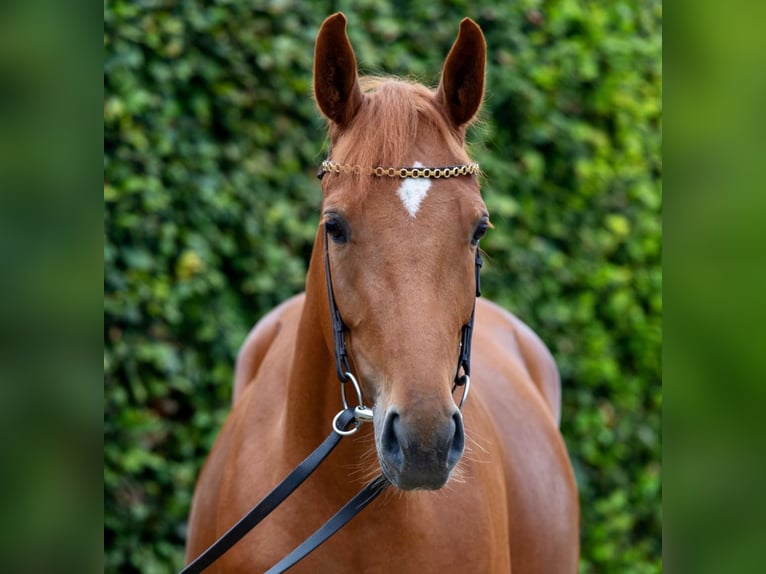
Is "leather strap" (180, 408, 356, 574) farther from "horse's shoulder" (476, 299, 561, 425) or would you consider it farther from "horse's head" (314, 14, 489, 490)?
"horse's shoulder" (476, 299, 561, 425)

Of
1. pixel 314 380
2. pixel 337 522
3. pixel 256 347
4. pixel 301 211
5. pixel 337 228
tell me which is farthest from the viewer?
pixel 301 211

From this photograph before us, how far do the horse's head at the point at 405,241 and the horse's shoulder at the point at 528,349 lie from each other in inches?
68.1

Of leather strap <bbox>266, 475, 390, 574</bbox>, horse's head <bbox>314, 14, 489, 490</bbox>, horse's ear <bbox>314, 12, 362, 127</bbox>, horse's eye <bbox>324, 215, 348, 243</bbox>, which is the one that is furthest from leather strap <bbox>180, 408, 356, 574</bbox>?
horse's ear <bbox>314, 12, 362, 127</bbox>

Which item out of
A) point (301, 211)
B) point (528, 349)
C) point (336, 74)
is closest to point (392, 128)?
point (336, 74)

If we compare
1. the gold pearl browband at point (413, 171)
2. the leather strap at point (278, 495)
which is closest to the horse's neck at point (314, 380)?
the leather strap at point (278, 495)

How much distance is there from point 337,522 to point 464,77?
3.64 ft

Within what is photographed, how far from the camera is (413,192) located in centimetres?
198

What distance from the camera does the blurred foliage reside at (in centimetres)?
431

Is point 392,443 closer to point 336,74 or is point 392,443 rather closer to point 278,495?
point 278,495
